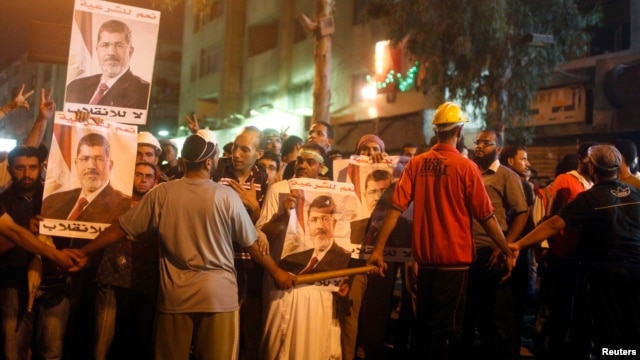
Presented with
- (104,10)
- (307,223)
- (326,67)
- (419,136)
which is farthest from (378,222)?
(419,136)

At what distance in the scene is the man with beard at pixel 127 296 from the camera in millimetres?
5340

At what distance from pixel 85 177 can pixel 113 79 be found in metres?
0.98

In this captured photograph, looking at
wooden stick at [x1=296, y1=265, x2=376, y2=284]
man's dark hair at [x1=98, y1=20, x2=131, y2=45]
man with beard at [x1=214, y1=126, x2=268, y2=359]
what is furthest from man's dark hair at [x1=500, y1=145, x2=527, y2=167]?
man's dark hair at [x1=98, y1=20, x2=131, y2=45]

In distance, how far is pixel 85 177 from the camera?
206 inches

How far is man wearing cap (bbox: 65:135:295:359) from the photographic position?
438 cm

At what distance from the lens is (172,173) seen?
749cm

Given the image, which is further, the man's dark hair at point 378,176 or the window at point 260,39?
the window at point 260,39

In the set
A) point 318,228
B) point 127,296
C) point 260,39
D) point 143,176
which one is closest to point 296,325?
point 318,228

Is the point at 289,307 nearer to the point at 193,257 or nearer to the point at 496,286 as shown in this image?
the point at 193,257

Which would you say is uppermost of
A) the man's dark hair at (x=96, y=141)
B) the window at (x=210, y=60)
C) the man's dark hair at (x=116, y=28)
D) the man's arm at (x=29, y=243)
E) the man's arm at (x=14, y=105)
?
the window at (x=210, y=60)

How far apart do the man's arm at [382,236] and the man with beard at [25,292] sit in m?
2.93

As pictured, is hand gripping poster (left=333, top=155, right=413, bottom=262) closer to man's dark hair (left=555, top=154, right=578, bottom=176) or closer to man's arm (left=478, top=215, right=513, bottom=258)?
man's arm (left=478, top=215, right=513, bottom=258)

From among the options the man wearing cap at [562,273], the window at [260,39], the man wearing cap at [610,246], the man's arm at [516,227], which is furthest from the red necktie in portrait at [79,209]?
the window at [260,39]

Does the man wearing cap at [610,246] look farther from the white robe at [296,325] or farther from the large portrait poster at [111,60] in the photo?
the large portrait poster at [111,60]
